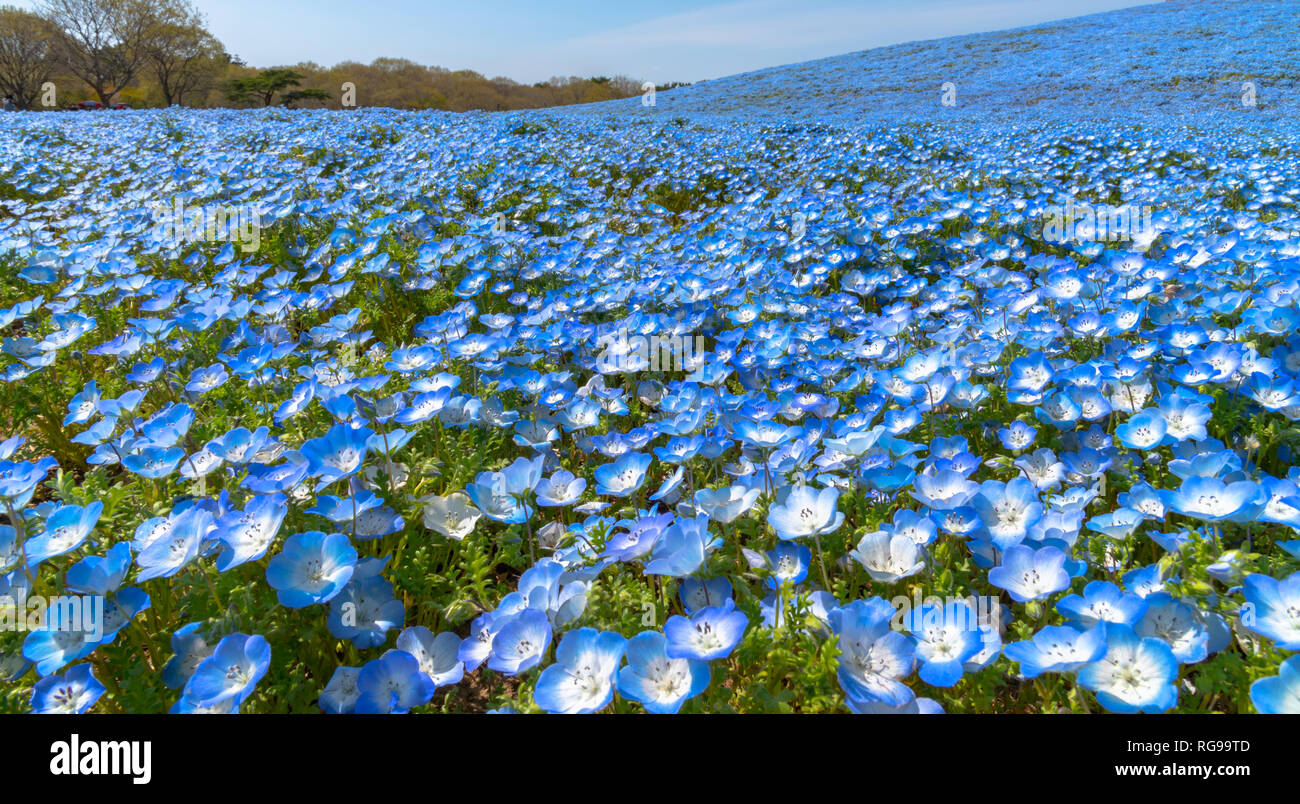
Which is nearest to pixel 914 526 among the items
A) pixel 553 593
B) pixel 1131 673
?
pixel 1131 673

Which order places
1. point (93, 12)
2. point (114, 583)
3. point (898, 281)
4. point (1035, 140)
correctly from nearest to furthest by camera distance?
1. point (114, 583)
2. point (898, 281)
3. point (1035, 140)
4. point (93, 12)

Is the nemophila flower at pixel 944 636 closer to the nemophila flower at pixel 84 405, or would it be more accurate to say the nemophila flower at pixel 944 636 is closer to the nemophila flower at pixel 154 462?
the nemophila flower at pixel 154 462

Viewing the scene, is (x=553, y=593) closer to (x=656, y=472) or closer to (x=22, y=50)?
(x=656, y=472)

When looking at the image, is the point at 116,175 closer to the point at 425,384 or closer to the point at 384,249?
the point at 384,249

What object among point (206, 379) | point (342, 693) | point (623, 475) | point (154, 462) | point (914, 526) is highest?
point (206, 379)

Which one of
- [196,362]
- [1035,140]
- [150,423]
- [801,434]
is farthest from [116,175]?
[1035,140]

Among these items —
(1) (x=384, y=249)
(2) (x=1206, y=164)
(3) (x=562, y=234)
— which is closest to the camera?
(1) (x=384, y=249)

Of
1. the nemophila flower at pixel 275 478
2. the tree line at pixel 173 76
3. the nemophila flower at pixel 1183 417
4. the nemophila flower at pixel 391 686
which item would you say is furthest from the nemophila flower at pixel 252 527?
the tree line at pixel 173 76
